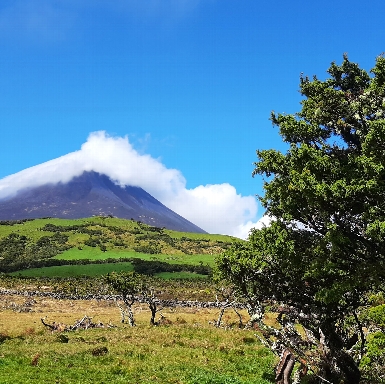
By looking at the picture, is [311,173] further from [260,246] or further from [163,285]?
[163,285]

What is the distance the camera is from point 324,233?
70.6 ft

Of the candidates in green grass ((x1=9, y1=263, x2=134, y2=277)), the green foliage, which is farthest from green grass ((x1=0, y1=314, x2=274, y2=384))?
green grass ((x1=9, y1=263, x2=134, y2=277))


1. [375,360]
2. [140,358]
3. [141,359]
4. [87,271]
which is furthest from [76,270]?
[375,360]

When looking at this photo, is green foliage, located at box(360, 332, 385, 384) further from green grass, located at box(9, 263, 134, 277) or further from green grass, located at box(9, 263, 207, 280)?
green grass, located at box(9, 263, 134, 277)

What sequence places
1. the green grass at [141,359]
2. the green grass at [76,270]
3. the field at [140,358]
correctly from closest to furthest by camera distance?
the green grass at [141,359] → the field at [140,358] → the green grass at [76,270]

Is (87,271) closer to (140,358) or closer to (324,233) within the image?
(140,358)

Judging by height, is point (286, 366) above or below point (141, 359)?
above

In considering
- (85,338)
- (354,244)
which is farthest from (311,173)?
(85,338)

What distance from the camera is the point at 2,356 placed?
27.8m

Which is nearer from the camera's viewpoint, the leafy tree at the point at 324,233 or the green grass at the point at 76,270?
the leafy tree at the point at 324,233

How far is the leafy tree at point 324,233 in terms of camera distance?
1844cm

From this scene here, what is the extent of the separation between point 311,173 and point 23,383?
1765 cm

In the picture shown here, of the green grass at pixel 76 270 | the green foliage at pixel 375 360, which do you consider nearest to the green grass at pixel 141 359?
the green foliage at pixel 375 360

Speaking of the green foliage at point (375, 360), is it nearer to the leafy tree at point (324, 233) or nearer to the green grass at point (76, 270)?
the leafy tree at point (324, 233)
